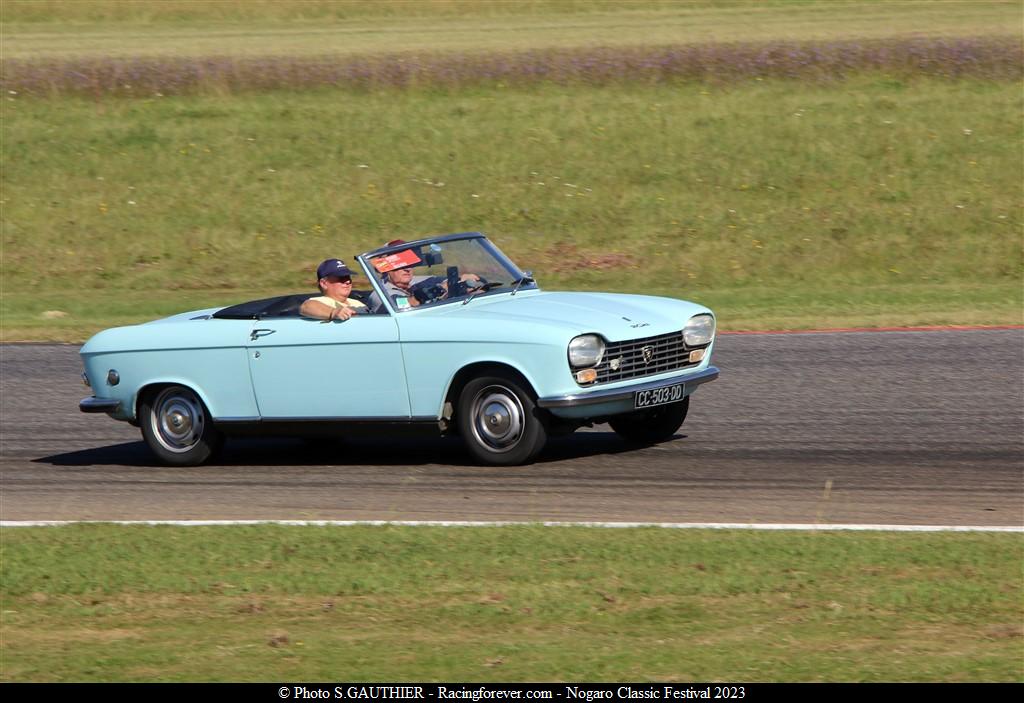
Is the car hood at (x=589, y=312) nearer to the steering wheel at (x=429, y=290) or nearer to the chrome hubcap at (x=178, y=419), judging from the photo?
the steering wheel at (x=429, y=290)

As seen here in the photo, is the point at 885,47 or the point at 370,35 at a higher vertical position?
the point at 370,35

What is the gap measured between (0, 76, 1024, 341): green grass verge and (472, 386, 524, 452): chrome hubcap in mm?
6950

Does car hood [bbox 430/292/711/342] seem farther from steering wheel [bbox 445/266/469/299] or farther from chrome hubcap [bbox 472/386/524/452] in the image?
chrome hubcap [bbox 472/386/524/452]

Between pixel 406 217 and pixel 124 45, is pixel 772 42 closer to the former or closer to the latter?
pixel 406 217

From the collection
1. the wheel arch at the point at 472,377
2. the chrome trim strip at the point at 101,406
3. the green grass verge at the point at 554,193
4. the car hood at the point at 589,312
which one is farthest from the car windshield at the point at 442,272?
the green grass verge at the point at 554,193

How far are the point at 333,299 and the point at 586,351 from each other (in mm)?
1854

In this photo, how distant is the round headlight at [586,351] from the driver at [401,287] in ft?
4.17

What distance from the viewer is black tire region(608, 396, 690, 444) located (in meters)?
10.2

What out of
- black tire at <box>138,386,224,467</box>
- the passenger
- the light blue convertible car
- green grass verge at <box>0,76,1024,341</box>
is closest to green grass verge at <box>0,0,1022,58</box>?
green grass verge at <box>0,76,1024,341</box>

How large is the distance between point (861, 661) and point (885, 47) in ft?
90.1

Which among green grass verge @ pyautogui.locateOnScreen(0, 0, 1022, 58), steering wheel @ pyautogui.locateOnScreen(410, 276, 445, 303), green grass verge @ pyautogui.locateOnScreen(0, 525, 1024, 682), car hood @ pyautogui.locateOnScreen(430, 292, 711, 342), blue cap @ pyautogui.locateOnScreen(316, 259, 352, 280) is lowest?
green grass verge @ pyautogui.locateOnScreen(0, 525, 1024, 682)

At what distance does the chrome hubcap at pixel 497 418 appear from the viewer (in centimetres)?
932

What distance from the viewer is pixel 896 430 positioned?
34.1 ft
